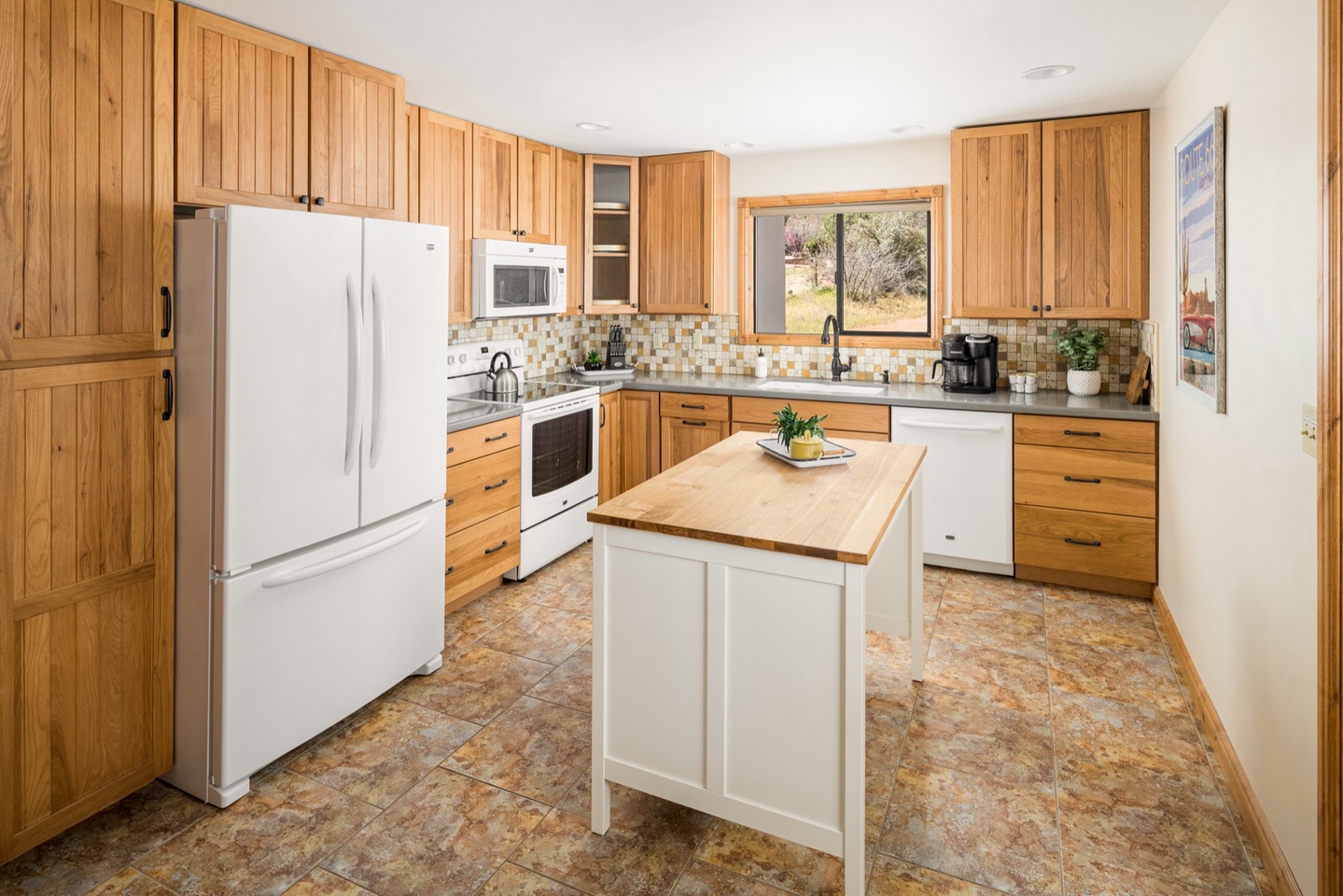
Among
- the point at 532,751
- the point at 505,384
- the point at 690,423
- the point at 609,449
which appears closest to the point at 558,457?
the point at 505,384

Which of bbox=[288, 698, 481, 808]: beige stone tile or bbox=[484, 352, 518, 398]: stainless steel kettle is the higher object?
bbox=[484, 352, 518, 398]: stainless steel kettle

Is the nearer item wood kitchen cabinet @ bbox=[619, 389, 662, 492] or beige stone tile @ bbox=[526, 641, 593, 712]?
beige stone tile @ bbox=[526, 641, 593, 712]

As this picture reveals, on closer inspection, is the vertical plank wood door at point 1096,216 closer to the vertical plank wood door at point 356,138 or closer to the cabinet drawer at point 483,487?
the cabinet drawer at point 483,487

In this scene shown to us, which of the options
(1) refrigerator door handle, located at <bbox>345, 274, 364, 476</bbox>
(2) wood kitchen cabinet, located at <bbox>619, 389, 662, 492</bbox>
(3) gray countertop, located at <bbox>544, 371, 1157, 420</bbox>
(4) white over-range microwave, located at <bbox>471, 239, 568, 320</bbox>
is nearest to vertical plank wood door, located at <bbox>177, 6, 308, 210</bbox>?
(1) refrigerator door handle, located at <bbox>345, 274, 364, 476</bbox>

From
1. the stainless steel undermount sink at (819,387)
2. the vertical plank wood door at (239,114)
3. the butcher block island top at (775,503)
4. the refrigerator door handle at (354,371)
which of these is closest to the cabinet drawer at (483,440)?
the refrigerator door handle at (354,371)

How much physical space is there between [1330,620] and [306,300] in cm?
264

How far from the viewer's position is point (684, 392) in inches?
187

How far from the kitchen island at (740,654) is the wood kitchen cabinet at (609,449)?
Result: 2456 mm

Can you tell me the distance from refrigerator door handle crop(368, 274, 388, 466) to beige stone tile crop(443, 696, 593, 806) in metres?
0.99

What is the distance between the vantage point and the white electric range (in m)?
4.05

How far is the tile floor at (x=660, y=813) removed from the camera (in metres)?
1.97

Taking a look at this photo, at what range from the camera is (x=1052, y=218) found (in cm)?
410

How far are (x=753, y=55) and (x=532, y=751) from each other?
263 cm

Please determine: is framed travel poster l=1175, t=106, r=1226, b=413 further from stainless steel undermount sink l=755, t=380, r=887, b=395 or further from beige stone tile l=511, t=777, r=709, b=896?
beige stone tile l=511, t=777, r=709, b=896
